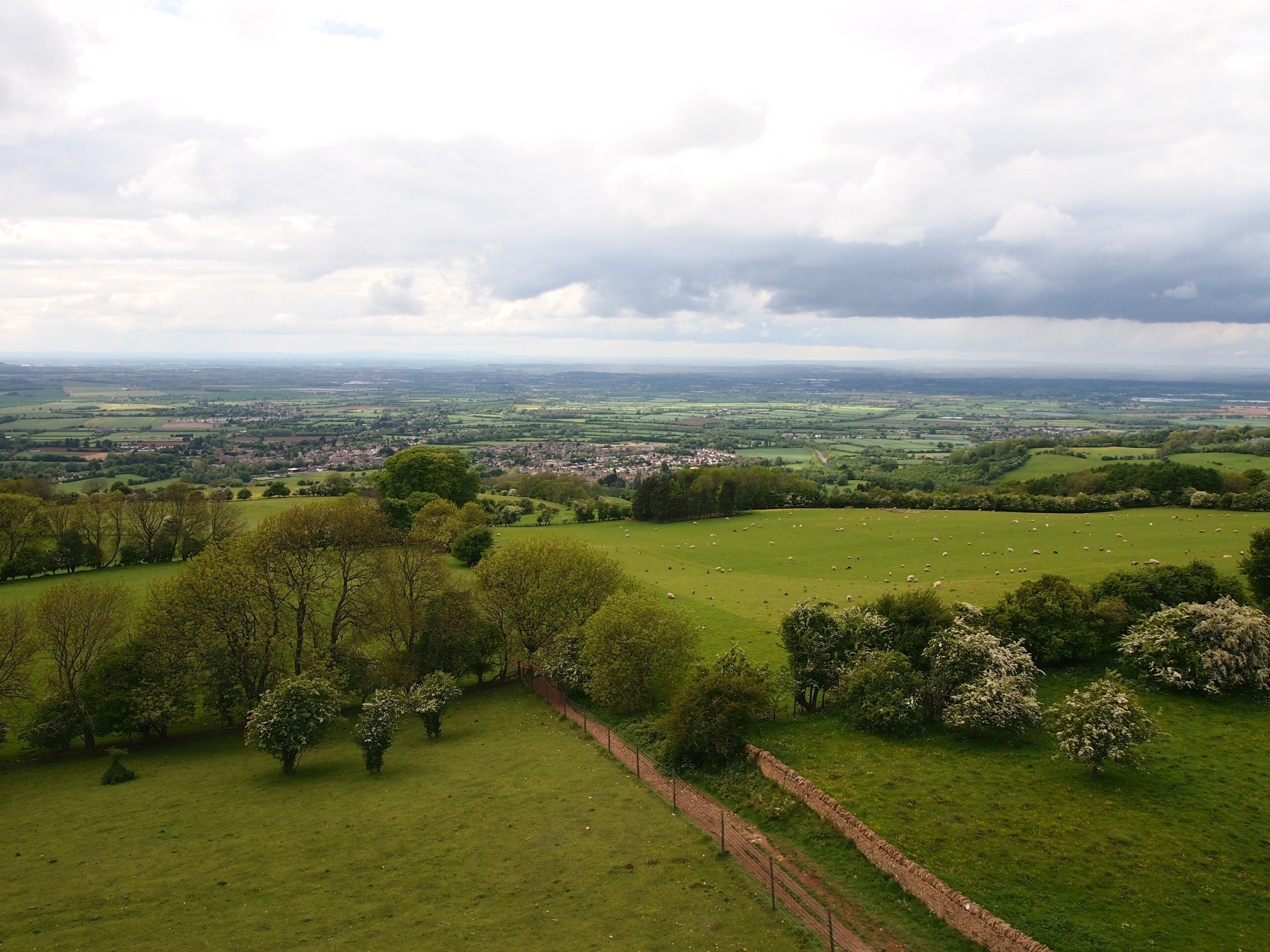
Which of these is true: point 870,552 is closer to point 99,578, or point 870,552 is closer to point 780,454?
point 99,578

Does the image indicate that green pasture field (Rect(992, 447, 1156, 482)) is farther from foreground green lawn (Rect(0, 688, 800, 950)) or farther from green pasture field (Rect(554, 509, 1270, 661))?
foreground green lawn (Rect(0, 688, 800, 950))

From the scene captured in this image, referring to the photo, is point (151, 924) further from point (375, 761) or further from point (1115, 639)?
point (1115, 639)

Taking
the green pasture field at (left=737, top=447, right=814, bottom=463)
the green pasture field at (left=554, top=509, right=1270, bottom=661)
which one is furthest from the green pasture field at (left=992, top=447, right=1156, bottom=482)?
the green pasture field at (left=737, top=447, right=814, bottom=463)

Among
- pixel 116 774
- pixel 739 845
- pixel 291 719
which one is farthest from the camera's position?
pixel 291 719

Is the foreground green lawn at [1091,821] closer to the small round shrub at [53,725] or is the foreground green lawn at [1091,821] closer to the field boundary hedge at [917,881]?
the field boundary hedge at [917,881]

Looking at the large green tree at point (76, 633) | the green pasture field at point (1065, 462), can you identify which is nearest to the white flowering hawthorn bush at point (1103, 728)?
the large green tree at point (76, 633)

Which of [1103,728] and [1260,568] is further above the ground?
[1260,568]

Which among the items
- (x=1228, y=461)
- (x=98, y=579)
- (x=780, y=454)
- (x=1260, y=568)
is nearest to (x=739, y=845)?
(x=1260, y=568)
